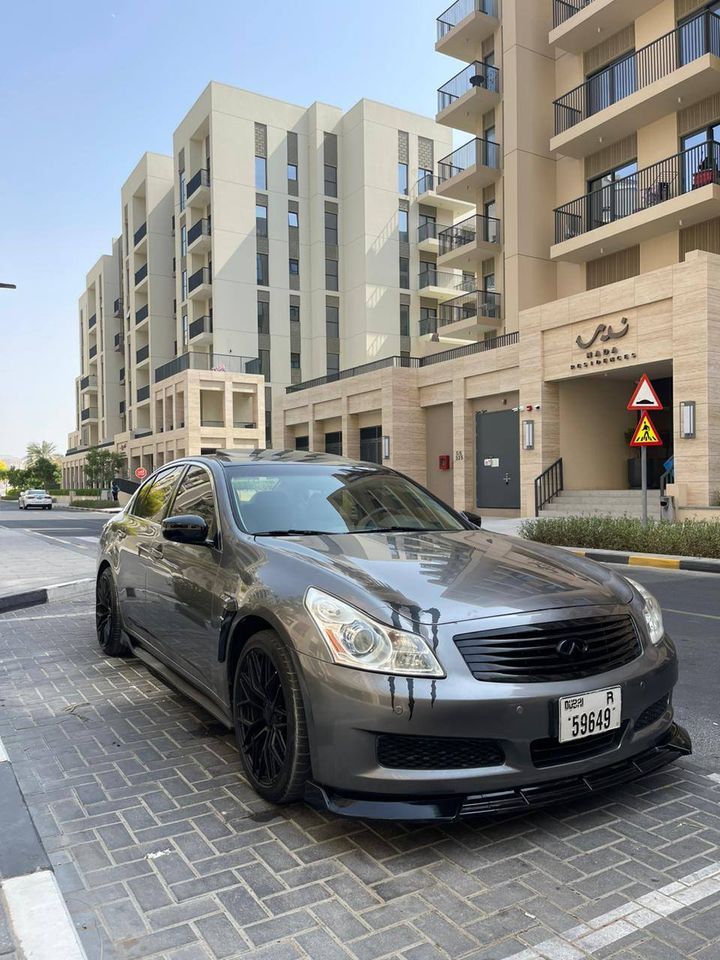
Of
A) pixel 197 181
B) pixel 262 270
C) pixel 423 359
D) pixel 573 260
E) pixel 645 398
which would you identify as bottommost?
pixel 645 398

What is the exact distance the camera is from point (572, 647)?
2.76 m

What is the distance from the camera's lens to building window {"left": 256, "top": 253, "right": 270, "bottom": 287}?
45219 mm

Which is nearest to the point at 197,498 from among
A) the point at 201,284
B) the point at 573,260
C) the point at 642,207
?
the point at 642,207

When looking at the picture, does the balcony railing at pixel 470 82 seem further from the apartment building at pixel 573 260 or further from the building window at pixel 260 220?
the building window at pixel 260 220

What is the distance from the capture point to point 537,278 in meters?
26.9

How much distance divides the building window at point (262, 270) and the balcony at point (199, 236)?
3.20 meters

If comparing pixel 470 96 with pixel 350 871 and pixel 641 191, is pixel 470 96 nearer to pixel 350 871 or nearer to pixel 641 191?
pixel 641 191

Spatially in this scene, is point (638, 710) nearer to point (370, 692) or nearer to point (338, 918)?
point (370, 692)

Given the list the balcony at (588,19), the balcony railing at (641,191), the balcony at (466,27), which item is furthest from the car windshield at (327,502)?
the balcony at (466,27)

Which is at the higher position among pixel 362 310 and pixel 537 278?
pixel 362 310

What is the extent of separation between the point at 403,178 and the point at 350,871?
161 feet

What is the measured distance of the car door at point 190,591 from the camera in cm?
367

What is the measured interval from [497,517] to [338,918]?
75.3 ft

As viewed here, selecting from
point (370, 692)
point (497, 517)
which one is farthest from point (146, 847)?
point (497, 517)
